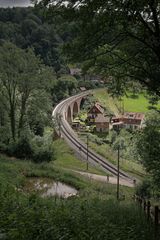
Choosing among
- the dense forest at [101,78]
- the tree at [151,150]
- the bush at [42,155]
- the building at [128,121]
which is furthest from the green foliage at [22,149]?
the building at [128,121]

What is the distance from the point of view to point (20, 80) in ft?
101

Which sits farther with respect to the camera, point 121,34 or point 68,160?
point 68,160

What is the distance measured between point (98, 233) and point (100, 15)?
440cm

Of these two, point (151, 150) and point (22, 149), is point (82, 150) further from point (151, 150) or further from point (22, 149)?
point (151, 150)

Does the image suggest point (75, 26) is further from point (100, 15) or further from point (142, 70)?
point (142, 70)

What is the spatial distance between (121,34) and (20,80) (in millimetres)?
22759

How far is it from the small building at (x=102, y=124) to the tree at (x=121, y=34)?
6852 cm

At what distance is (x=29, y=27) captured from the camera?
111 m

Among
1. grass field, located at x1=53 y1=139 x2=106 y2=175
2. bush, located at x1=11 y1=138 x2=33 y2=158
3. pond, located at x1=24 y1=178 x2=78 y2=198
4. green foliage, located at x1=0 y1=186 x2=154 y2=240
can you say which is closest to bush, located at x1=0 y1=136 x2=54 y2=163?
bush, located at x1=11 y1=138 x2=33 y2=158

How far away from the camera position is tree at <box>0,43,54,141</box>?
3023cm

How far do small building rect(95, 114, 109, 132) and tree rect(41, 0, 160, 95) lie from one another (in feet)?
225

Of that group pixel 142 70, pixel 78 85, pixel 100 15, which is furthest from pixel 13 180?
pixel 78 85

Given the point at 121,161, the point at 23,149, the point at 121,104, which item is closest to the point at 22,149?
the point at 23,149

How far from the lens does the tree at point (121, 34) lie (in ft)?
26.0
